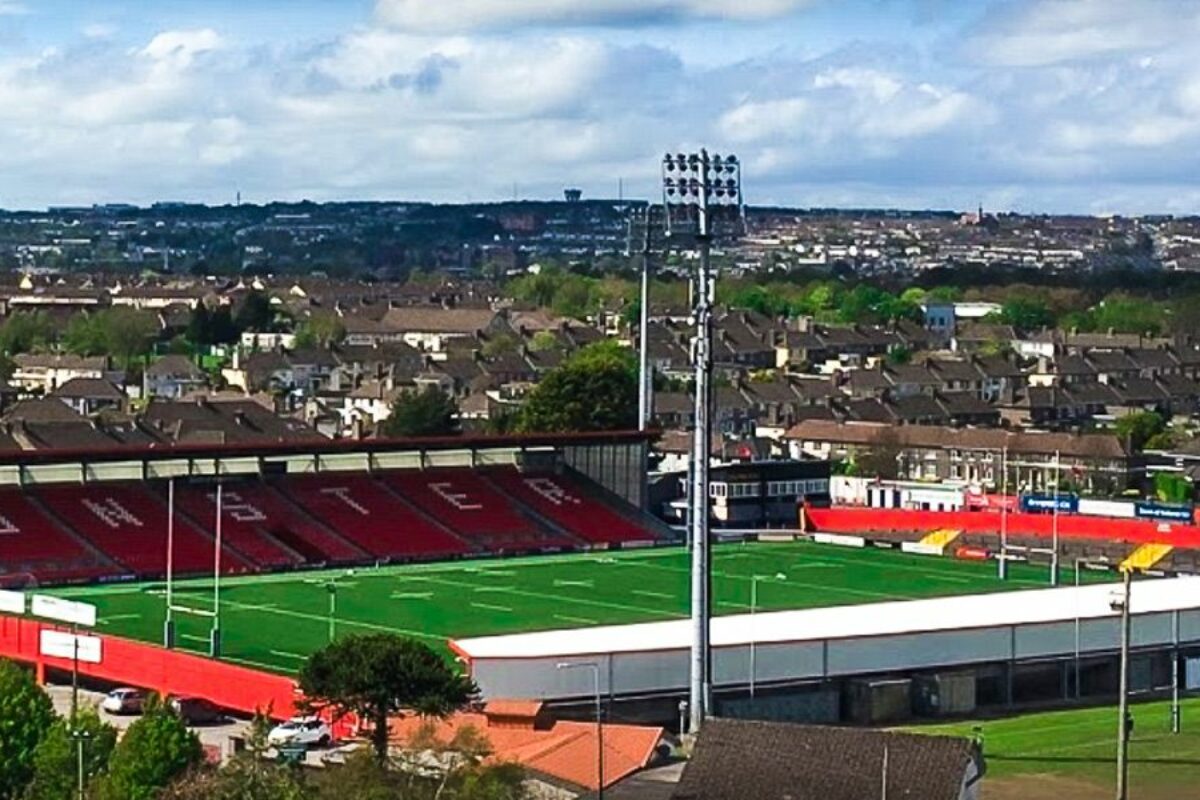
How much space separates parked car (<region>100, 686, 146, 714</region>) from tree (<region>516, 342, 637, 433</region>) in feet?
151

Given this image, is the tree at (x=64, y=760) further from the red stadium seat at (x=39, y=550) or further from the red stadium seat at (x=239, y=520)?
the red stadium seat at (x=239, y=520)

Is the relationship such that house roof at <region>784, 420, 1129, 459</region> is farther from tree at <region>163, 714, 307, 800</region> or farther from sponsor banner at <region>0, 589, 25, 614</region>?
tree at <region>163, 714, 307, 800</region>

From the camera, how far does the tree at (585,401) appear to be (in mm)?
97188

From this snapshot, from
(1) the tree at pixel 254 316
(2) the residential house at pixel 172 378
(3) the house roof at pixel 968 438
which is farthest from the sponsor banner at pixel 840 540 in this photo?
(1) the tree at pixel 254 316

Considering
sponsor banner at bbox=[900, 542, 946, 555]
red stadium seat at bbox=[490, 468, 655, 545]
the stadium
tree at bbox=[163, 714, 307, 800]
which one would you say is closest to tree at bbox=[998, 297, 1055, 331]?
the stadium

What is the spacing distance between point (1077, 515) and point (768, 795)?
46.9m

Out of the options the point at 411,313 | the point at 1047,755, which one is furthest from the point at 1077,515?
the point at 411,313

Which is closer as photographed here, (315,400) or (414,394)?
(414,394)

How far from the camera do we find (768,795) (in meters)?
35.1

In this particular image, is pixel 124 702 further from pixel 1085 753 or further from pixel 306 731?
pixel 1085 753

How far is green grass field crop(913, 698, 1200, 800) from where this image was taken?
4381 cm

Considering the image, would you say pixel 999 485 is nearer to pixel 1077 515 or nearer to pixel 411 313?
pixel 1077 515

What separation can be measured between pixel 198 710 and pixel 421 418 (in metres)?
56.7

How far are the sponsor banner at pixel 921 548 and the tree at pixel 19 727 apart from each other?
4220 centimetres
